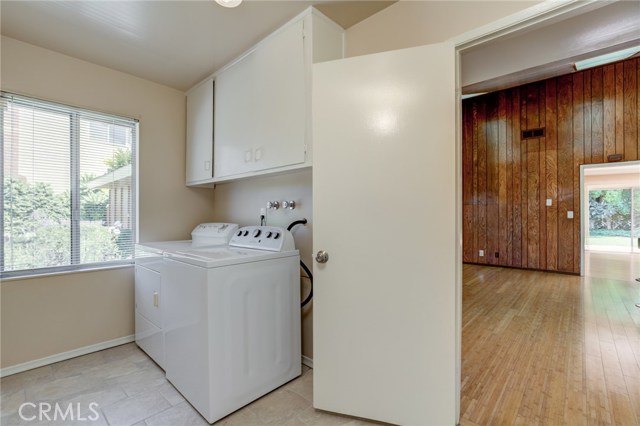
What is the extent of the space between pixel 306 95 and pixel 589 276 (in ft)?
19.9

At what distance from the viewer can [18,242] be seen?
6.98ft

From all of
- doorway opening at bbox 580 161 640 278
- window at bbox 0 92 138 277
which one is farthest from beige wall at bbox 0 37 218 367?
doorway opening at bbox 580 161 640 278

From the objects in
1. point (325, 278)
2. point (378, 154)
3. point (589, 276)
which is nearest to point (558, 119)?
point (589, 276)

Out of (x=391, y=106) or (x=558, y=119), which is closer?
(x=391, y=106)

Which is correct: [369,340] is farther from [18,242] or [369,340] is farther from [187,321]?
[18,242]

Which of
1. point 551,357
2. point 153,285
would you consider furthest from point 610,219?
point 153,285

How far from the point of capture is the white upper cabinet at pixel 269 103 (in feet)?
5.89

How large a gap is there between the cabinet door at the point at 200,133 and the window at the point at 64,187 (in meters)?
0.50

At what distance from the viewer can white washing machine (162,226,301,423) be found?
1.54 m

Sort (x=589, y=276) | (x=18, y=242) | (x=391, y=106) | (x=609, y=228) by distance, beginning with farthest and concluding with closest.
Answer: (x=609, y=228), (x=589, y=276), (x=18, y=242), (x=391, y=106)

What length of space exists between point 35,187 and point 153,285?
119 cm

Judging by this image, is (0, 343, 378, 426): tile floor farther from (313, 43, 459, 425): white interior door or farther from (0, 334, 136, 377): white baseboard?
(313, 43, 459, 425): white interior door

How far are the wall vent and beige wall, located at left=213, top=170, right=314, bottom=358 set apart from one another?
211 inches

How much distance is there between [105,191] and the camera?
2.52 meters
